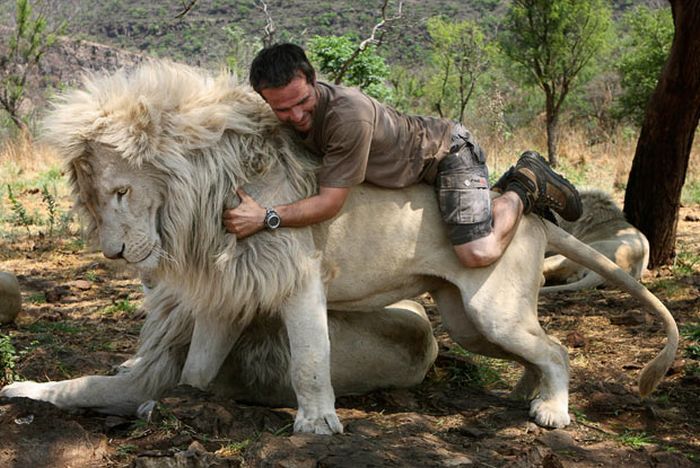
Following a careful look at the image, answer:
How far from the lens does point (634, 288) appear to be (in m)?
4.18

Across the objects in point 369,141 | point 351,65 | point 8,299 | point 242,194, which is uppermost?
point 351,65

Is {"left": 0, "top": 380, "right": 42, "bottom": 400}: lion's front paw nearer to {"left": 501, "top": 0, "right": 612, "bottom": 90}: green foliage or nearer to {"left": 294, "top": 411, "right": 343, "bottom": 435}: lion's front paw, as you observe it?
{"left": 294, "top": 411, "right": 343, "bottom": 435}: lion's front paw

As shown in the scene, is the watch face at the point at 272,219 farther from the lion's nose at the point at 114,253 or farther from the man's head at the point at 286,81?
the lion's nose at the point at 114,253

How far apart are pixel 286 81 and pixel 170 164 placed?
567 millimetres

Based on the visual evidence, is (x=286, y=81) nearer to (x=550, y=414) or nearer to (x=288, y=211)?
(x=288, y=211)

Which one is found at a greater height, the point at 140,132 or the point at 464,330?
the point at 140,132

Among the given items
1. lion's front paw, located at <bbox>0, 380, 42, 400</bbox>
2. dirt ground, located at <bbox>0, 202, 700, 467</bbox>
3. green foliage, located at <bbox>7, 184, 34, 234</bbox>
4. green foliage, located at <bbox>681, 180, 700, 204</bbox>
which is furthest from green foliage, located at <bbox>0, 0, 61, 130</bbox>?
lion's front paw, located at <bbox>0, 380, 42, 400</bbox>

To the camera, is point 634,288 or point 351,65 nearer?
point 634,288

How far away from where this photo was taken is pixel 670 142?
23.0 ft

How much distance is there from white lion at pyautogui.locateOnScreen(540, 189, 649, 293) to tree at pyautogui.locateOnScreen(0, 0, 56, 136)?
18400 mm

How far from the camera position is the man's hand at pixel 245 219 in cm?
354

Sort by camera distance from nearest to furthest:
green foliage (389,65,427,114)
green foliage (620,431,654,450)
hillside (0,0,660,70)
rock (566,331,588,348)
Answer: green foliage (620,431,654,450) → rock (566,331,588,348) → green foliage (389,65,427,114) → hillside (0,0,660,70)

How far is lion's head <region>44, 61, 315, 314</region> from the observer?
3410mm

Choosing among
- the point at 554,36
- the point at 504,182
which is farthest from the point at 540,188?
the point at 554,36
